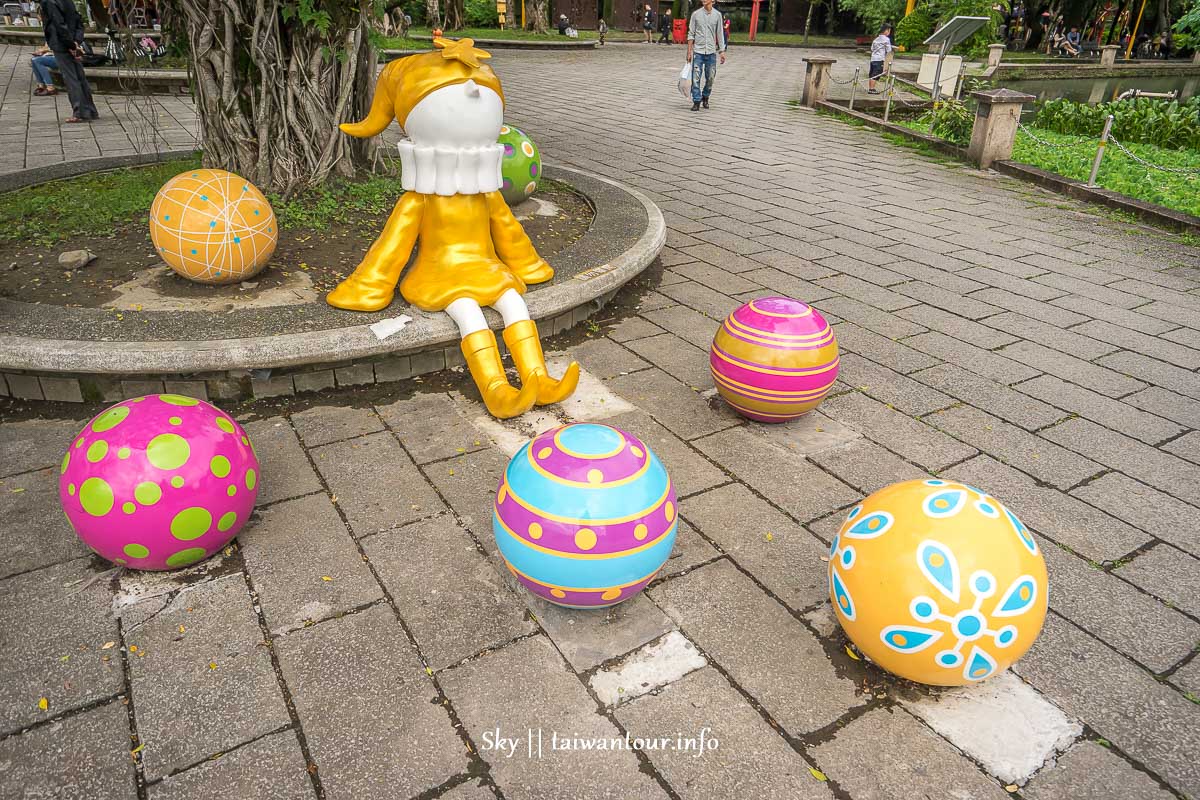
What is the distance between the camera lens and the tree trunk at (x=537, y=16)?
2986 centimetres

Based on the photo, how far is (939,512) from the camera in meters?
2.50

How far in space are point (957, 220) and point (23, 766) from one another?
8.89 metres

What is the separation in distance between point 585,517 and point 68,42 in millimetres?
12220

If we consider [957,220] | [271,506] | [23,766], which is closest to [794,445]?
[271,506]

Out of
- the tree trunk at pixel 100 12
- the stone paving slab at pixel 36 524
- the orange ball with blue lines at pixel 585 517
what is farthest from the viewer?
the tree trunk at pixel 100 12

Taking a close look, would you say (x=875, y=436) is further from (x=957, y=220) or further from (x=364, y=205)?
(x=957, y=220)

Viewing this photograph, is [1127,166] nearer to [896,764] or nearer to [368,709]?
[896,764]

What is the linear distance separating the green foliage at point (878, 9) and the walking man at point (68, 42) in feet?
106

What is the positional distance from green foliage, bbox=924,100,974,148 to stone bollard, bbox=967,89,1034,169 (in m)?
0.52

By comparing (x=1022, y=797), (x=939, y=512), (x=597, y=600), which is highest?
(x=939, y=512)

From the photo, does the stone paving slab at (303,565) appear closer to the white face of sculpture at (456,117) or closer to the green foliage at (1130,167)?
the white face of sculpture at (456,117)

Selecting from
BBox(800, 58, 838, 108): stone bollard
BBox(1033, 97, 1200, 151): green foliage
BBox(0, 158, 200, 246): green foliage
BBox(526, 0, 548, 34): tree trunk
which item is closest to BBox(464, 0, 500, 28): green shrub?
BBox(526, 0, 548, 34): tree trunk

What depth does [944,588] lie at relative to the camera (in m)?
2.38

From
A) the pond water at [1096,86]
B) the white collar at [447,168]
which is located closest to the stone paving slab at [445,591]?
the white collar at [447,168]
